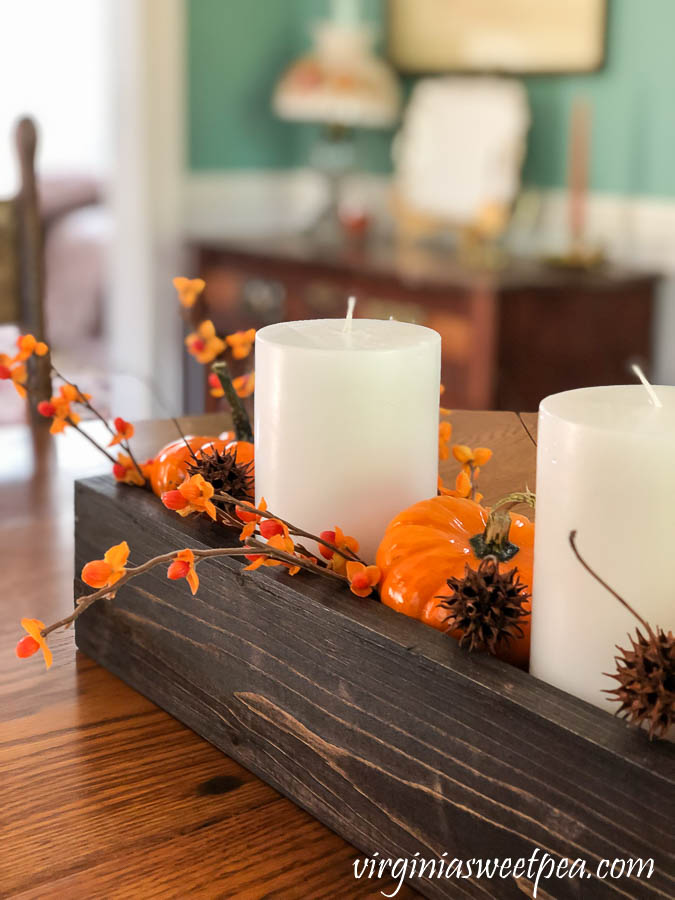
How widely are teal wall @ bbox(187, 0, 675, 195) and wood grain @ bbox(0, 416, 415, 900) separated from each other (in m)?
2.91

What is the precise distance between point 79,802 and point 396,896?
0.19 metres

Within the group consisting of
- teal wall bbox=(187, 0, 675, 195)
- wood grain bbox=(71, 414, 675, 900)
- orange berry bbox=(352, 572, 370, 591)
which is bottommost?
wood grain bbox=(71, 414, 675, 900)

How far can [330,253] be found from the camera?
3578 millimetres

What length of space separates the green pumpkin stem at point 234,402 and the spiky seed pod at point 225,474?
0.07 meters

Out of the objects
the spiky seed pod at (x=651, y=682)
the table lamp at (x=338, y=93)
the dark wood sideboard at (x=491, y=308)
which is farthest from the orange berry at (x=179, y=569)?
the table lamp at (x=338, y=93)

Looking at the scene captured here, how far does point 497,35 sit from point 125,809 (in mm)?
3443

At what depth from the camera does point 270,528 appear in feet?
1.97

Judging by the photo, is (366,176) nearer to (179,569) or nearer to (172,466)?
(172,466)

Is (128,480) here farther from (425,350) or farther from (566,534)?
(566,534)

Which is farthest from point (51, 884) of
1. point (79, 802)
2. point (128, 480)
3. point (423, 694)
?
point (128, 480)

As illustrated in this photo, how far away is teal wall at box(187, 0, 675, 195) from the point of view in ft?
10.7

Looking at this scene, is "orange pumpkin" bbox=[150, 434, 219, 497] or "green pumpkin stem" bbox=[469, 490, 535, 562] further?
"orange pumpkin" bbox=[150, 434, 219, 497]

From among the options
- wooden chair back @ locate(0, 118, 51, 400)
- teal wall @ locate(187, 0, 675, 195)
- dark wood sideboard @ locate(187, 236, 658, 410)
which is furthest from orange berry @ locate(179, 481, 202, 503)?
teal wall @ locate(187, 0, 675, 195)

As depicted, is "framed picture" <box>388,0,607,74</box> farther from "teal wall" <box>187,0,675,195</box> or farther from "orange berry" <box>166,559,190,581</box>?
"orange berry" <box>166,559,190,581</box>
